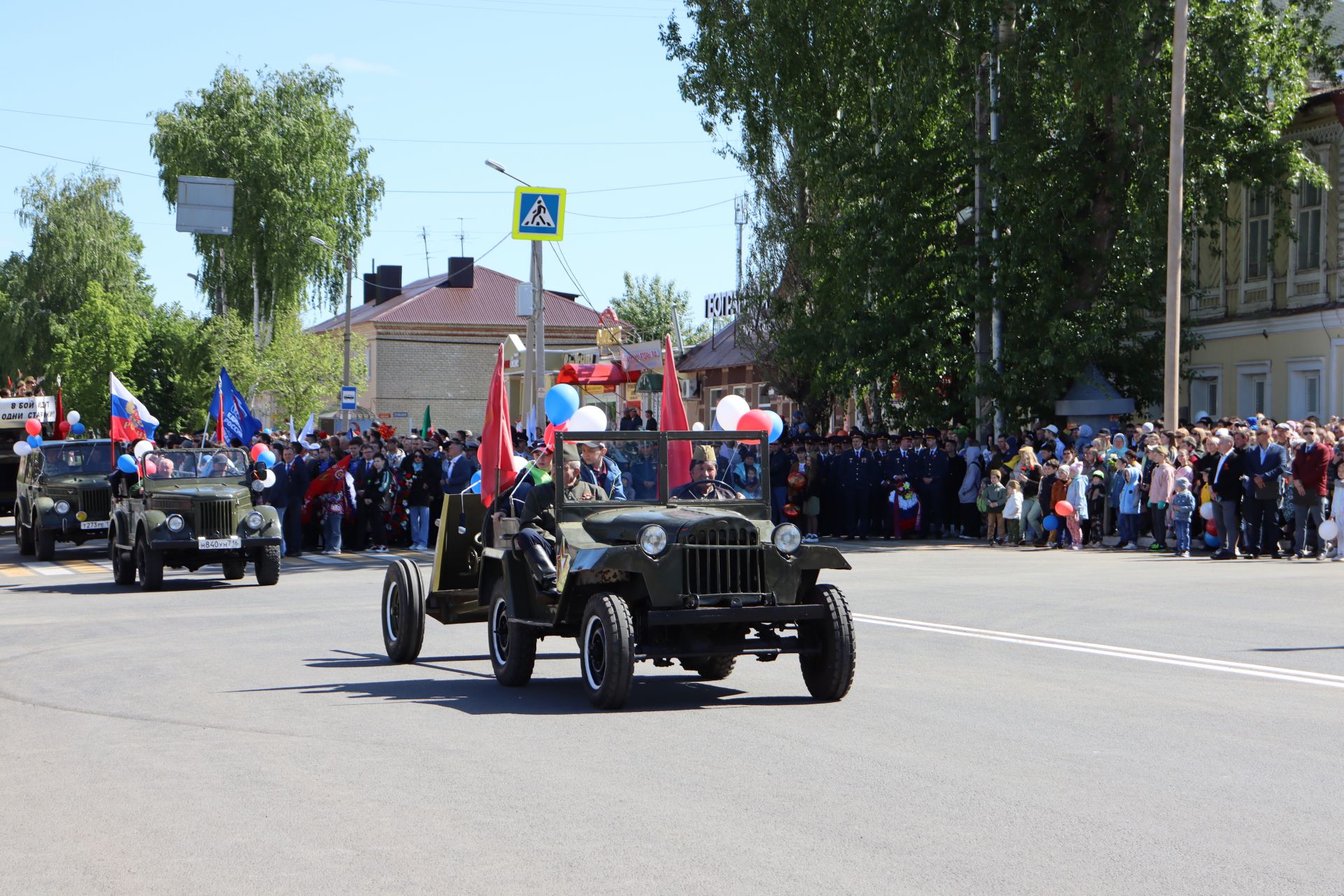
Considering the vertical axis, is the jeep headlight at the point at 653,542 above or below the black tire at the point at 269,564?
above

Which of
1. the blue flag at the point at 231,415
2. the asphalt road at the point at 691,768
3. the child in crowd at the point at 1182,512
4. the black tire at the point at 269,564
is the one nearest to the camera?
the asphalt road at the point at 691,768

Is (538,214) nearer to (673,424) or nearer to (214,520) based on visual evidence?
(214,520)

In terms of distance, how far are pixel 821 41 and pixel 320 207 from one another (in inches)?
1227

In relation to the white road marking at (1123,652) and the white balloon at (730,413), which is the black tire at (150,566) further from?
the white balloon at (730,413)

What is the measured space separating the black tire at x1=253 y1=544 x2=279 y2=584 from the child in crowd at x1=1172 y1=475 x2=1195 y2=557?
12.4 meters

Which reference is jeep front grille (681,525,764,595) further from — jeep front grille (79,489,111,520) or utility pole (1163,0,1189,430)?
jeep front grille (79,489,111,520)

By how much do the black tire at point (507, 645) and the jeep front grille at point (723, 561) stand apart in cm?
145

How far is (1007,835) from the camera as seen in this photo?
21.6 ft

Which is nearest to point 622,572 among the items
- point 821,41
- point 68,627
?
point 68,627

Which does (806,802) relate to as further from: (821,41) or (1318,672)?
(821,41)

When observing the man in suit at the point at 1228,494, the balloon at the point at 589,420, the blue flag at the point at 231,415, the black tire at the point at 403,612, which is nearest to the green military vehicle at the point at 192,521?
the blue flag at the point at 231,415

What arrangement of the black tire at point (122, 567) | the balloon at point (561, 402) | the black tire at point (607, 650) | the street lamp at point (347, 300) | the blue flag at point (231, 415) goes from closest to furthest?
the black tire at point (607, 650) < the balloon at point (561, 402) < the black tire at point (122, 567) < the blue flag at point (231, 415) < the street lamp at point (347, 300)

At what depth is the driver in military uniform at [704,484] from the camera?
11344mm

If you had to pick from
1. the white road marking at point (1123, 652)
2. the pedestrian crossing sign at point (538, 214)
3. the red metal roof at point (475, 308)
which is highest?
the red metal roof at point (475, 308)
